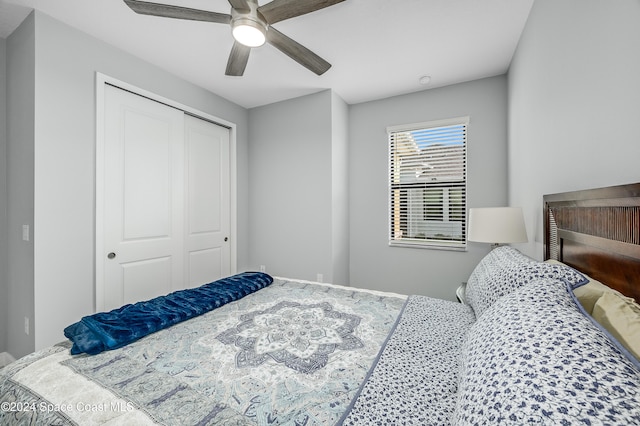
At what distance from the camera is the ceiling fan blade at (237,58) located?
1885mm

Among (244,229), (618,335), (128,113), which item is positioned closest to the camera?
(618,335)

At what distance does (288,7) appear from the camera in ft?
5.05

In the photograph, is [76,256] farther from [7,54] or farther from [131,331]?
[7,54]

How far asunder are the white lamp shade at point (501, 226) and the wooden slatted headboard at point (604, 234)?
0.64m

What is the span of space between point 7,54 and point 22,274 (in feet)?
5.90

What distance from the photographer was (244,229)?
148 inches

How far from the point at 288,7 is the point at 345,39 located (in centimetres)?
88

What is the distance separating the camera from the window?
10.1ft

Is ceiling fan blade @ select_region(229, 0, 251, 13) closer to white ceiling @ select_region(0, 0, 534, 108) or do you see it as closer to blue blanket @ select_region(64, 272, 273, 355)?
white ceiling @ select_region(0, 0, 534, 108)

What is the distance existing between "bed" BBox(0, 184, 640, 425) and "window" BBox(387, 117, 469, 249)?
1.61m

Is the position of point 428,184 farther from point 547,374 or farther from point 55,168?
point 55,168

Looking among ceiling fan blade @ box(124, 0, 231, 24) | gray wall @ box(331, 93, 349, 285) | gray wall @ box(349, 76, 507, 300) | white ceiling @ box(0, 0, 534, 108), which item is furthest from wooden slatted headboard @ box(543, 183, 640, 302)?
gray wall @ box(331, 93, 349, 285)

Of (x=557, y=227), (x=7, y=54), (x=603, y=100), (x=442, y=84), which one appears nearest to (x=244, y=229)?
(x=7, y=54)

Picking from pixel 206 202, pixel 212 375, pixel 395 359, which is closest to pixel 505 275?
pixel 395 359
